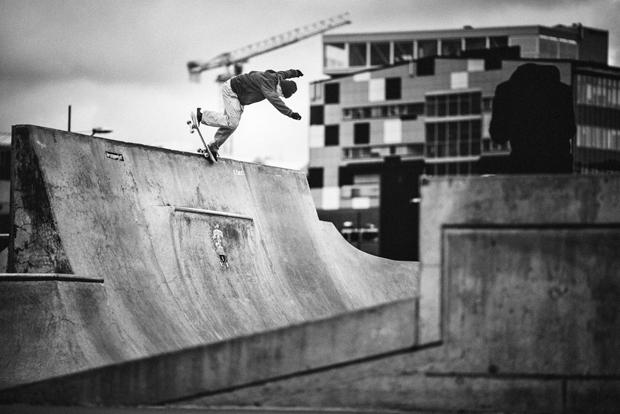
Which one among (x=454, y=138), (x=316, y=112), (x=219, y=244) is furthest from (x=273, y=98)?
(x=316, y=112)

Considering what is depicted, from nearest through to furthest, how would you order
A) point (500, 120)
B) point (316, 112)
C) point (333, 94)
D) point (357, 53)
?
point (500, 120)
point (333, 94)
point (316, 112)
point (357, 53)

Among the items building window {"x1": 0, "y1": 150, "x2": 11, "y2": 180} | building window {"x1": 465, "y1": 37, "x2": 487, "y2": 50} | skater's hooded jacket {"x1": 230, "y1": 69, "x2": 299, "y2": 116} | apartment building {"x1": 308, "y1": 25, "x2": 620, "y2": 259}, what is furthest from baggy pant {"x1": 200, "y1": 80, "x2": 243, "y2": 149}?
building window {"x1": 465, "y1": 37, "x2": 487, "y2": 50}

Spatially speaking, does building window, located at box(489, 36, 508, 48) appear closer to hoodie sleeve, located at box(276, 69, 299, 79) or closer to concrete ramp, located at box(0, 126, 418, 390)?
concrete ramp, located at box(0, 126, 418, 390)

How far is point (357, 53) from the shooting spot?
116m

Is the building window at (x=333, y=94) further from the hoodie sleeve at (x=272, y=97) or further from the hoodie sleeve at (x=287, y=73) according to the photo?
the hoodie sleeve at (x=272, y=97)

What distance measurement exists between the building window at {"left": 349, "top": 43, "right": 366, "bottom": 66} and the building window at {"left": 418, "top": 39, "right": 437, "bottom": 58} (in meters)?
5.75

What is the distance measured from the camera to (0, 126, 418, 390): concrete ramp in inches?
410

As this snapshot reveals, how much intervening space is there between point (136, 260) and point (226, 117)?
3.94 meters

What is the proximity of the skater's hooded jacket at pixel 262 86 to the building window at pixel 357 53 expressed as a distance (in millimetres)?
100635

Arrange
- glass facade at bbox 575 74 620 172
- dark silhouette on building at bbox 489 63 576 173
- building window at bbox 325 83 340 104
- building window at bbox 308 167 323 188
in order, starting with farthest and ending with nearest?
building window at bbox 308 167 323 188 → building window at bbox 325 83 340 104 → glass facade at bbox 575 74 620 172 → dark silhouette on building at bbox 489 63 576 173

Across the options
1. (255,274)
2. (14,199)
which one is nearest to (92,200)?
(14,199)

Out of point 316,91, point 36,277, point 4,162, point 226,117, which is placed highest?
point 316,91

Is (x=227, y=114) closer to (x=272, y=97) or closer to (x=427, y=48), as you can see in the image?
(x=272, y=97)

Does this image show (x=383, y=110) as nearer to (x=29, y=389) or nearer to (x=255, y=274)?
(x=255, y=274)
